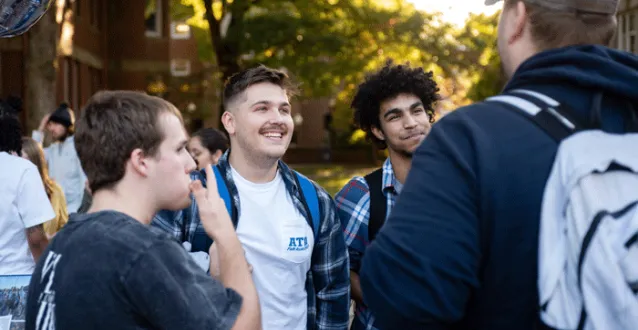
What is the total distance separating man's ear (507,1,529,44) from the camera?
181 cm

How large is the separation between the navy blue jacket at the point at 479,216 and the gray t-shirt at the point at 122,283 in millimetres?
545

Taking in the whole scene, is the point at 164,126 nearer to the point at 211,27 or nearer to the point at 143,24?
the point at 211,27

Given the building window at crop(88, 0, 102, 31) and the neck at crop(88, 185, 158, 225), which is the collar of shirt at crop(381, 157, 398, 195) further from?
the building window at crop(88, 0, 102, 31)

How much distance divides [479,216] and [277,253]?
1.68m

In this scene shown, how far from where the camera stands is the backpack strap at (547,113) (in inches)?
64.8

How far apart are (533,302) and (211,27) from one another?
1923cm

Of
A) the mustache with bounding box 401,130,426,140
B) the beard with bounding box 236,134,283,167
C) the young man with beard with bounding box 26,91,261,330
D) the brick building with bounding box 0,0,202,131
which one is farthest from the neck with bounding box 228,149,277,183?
the brick building with bounding box 0,0,202,131

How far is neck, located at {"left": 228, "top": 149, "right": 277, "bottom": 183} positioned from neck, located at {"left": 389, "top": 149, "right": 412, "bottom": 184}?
729 millimetres

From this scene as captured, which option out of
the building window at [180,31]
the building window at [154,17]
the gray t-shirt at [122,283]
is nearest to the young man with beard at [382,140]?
the gray t-shirt at [122,283]

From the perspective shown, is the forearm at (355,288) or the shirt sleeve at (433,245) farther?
the forearm at (355,288)

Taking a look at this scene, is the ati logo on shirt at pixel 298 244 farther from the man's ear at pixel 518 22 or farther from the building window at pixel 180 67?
the building window at pixel 180 67

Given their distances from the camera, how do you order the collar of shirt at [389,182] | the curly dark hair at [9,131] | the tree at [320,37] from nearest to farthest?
the collar of shirt at [389,182] → the curly dark hair at [9,131] → the tree at [320,37]

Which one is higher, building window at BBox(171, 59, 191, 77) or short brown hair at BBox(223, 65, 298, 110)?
short brown hair at BBox(223, 65, 298, 110)

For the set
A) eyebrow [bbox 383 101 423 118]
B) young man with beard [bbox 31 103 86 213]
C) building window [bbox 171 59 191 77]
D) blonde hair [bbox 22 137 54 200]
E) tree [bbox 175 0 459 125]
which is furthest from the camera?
building window [bbox 171 59 191 77]
